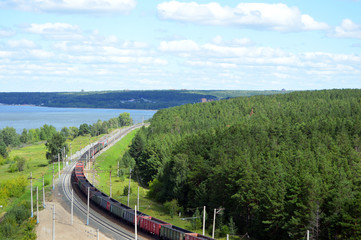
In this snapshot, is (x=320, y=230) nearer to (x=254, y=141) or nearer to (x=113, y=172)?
(x=254, y=141)

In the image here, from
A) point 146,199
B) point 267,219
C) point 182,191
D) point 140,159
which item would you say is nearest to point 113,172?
point 140,159

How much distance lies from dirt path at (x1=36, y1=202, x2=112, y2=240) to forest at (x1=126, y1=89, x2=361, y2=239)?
62.2 ft

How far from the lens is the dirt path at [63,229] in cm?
6444

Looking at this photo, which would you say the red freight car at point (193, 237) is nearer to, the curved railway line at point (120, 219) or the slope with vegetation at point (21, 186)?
the curved railway line at point (120, 219)

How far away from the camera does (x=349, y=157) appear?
271 ft

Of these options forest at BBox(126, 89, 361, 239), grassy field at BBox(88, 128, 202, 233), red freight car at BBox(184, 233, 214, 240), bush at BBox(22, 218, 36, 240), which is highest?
forest at BBox(126, 89, 361, 239)

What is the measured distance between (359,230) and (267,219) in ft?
48.0

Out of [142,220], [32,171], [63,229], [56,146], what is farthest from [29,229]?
[56,146]

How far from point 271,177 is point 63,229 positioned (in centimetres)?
3032

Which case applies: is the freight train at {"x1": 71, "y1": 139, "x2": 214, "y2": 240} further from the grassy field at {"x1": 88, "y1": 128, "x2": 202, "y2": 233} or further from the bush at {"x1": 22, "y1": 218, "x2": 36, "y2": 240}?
the bush at {"x1": 22, "y1": 218, "x2": 36, "y2": 240}

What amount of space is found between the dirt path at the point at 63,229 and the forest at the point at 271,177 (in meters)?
19.0

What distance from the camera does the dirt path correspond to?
64.4 metres

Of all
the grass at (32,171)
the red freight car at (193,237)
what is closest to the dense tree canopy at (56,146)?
the grass at (32,171)

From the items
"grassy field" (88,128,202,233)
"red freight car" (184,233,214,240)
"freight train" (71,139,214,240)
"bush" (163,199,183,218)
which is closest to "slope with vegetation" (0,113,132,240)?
"freight train" (71,139,214,240)
